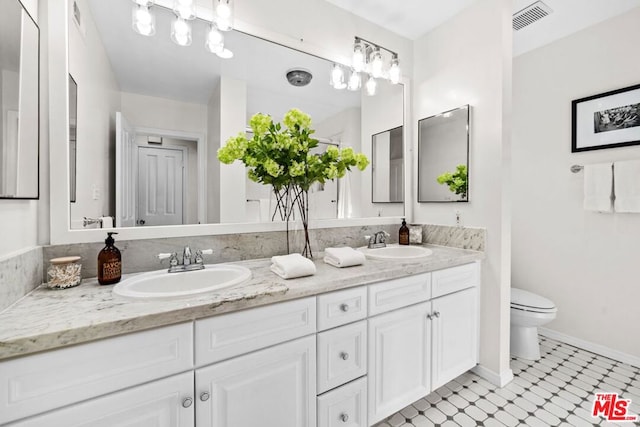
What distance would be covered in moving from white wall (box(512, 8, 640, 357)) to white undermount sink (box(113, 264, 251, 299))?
255 centimetres

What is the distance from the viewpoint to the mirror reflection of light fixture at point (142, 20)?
122cm

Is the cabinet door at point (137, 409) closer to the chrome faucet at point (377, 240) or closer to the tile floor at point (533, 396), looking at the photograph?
the tile floor at point (533, 396)

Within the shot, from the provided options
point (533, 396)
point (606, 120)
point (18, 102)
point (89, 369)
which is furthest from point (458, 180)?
point (18, 102)

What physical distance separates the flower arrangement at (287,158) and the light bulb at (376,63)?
0.73 m

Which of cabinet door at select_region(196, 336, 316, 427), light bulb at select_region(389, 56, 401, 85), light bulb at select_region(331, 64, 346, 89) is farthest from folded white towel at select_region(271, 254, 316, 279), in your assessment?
light bulb at select_region(389, 56, 401, 85)

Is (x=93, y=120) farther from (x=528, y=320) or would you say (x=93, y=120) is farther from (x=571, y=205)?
(x=571, y=205)

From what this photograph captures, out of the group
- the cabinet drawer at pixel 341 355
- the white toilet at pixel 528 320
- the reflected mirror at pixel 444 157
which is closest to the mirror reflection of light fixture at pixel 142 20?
the cabinet drawer at pixel 341 355

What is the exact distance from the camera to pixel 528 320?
1975 mm

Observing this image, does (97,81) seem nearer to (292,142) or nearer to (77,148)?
(77,148)

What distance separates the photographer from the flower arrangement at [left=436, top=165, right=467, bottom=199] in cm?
187

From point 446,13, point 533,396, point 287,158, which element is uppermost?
point 446,13

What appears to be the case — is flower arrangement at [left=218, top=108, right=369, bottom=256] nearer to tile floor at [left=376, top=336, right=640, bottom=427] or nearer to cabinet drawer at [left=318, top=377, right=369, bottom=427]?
cabinet drawer at [left=318, top=377, right=369, bottom=427]

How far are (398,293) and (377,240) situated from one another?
56 cm

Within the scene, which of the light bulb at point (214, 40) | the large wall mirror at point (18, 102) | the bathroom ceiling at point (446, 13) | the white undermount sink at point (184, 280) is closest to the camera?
the large wall mirror at point (18, 102)
